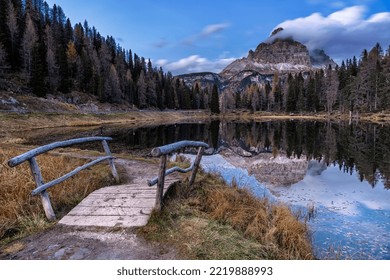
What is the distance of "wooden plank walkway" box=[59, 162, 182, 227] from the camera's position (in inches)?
231

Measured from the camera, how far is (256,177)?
15.7 meters

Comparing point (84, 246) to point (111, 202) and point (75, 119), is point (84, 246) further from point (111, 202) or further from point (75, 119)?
point (75, 119)

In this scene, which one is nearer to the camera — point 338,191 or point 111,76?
point 338,191

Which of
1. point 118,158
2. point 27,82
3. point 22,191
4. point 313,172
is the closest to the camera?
point 22,191

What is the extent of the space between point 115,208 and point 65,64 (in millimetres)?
83670

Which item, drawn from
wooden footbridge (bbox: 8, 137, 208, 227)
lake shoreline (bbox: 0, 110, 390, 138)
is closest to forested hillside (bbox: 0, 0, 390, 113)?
lake shoreline (bbox: 0, 110, 390, 138)

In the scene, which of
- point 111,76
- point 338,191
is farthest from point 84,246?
point 111,76

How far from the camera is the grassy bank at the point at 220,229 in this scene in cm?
513

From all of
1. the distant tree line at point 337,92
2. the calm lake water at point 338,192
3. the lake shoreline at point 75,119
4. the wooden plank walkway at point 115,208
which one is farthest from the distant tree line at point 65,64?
the wooden plank walkway at point 115,208

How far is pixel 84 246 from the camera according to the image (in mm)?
4996

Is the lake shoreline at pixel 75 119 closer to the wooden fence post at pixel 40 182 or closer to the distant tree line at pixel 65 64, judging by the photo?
the distant tree line at pixel 65 64
